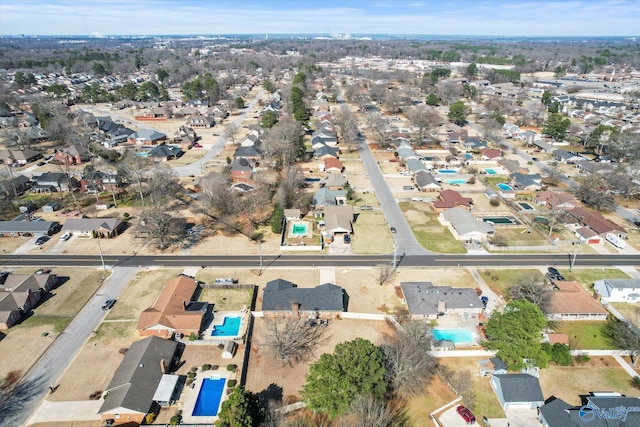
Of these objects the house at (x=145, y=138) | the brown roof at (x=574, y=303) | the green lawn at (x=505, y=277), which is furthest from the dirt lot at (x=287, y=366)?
the house at (x=145, y=138)

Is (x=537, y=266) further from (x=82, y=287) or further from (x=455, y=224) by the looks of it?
(x=82, y=287)

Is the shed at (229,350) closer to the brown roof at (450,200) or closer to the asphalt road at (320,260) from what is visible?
the asphalt road at (320,260)

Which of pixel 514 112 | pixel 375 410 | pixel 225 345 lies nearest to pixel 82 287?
pixel 225 345

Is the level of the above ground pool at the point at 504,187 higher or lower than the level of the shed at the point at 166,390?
lower

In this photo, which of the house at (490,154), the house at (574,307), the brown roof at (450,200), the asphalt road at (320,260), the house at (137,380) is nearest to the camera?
the house at (137,380)

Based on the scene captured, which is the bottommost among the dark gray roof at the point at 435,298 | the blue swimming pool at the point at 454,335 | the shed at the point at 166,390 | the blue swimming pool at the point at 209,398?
the blue swimming pool at the point at 454,335

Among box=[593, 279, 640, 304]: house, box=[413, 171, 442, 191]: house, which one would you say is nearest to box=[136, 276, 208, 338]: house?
box=[593, 279, 640, 304]: house
